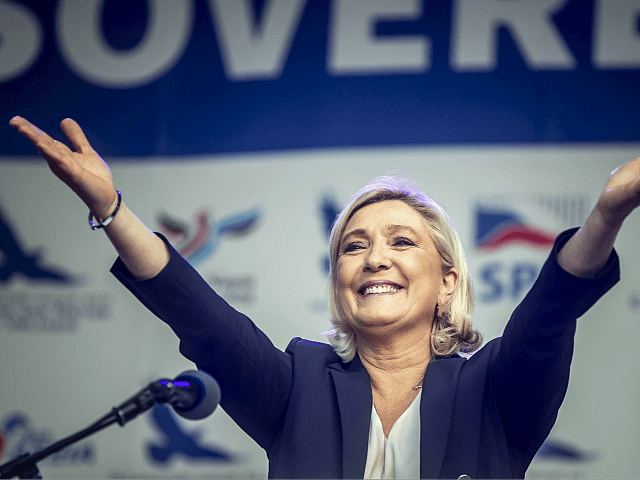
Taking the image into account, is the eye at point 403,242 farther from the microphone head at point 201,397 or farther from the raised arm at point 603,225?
the microphone head at point 201,397

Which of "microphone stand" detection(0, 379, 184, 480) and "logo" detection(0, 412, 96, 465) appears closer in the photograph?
"microphone stand" detection(0, 379, 184, 480)

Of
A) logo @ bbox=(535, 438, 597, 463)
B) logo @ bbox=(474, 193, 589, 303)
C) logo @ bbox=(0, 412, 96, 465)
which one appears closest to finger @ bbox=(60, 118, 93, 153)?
logo @ bbox=(474, 193, 589, 303)

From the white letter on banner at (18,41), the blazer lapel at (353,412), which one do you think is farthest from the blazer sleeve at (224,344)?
the white letter on banner at (18,41)

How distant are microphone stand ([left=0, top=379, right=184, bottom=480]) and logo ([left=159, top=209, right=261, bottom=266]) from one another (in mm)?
2092

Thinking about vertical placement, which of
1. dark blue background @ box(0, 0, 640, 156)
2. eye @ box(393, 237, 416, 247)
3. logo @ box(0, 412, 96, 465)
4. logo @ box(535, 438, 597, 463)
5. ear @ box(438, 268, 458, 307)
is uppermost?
dark blue background @ box(0, 0, 640, 156)

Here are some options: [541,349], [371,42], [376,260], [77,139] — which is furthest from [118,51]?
[541,349]

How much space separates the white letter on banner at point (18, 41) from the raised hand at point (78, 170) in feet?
8.31

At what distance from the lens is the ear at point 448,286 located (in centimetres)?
164

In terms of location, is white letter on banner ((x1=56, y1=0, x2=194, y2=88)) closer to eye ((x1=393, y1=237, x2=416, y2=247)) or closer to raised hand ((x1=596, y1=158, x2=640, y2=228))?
eye ((x1=393, y1=237, x2=416, y2=247))

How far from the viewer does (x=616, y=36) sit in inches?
117

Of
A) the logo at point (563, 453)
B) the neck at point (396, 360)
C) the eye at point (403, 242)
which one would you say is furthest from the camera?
the logo at point (563, 453)

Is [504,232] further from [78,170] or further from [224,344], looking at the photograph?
[78,170]

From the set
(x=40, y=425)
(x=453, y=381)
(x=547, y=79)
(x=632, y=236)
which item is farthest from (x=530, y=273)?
(x=40, y=425)

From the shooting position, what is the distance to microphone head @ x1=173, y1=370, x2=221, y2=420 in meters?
0.99
